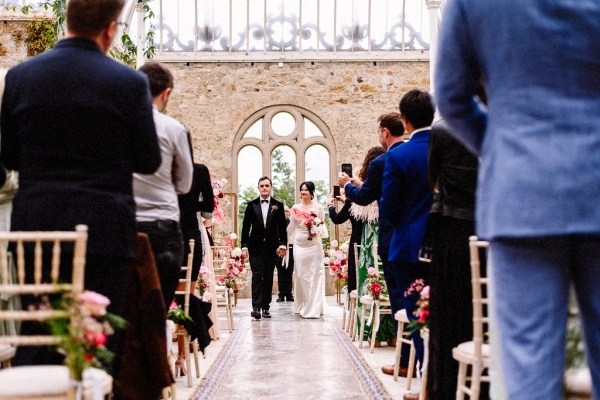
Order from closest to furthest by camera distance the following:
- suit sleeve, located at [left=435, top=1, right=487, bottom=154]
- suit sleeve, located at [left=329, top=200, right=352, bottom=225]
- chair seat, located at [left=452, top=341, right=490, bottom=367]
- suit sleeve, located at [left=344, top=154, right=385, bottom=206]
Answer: suit sleeve, located at [left=435, top=1, right=487, bottom=154]
chair seat, located at [left=452, top=341, right=490, bottom=367]
suit sleeve, located at [left=344, top=154, right=385, bottom=206]
suit sleeve, located at [left=329, top=200, right=352, bottom=225]

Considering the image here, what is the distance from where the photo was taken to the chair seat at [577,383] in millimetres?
2006

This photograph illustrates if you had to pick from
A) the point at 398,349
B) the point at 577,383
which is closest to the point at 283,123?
the point at 398,349

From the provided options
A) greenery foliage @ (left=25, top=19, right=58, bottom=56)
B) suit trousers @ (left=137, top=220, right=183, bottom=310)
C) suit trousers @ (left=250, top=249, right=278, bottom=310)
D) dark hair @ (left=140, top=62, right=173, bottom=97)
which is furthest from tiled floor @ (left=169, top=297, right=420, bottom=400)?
greenery foliage @ (left=25, top=19, right=58, bottom=56)

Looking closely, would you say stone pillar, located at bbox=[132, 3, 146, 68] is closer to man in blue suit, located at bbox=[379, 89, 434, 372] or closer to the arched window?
man in blue suit, located at bbox=[379, 89, 434, 372]

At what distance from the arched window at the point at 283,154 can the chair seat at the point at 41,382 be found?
1175cm

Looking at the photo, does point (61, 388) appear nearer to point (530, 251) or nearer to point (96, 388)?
point (96, 388)

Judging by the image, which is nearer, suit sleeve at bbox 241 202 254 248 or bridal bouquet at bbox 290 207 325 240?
suit sleeve at bbox 241 202 254 248

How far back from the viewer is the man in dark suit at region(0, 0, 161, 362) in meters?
2.36

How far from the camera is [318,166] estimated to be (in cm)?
1414

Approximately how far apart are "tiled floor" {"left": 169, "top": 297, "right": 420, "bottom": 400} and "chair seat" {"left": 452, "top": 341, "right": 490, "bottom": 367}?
1.55 m

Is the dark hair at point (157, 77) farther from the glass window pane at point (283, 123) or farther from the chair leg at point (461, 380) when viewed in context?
the glass window pane at point (283, 123)

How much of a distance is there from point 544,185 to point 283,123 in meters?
12.7

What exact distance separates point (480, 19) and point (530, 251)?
1.71 feet

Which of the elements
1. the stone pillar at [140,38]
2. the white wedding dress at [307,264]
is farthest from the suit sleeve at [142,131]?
the white wedding dress at [307,264]
